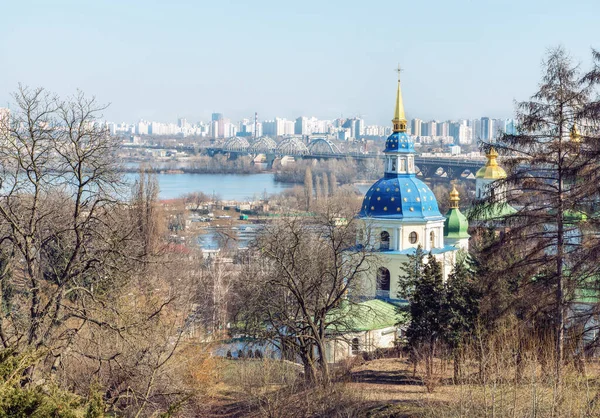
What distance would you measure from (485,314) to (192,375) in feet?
11.3

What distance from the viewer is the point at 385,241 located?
1864cm

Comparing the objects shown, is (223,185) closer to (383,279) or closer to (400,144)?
(400,144)

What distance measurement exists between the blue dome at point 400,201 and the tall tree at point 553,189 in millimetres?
9839

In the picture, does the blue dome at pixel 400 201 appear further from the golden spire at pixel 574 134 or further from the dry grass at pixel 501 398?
the golden spire at pixel 574 134

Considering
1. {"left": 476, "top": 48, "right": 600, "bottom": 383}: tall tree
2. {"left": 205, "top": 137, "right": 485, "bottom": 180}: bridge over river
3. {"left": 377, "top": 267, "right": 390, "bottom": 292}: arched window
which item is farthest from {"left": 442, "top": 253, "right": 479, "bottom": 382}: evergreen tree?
{"left": 205, "top": 137, "right": 485, "bottom": 180}: bridge over river

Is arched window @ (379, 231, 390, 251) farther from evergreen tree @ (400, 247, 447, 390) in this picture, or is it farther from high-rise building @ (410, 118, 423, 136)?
high-rise building @ (410, 118, 423, 136)

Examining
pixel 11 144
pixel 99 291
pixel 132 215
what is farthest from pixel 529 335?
pixel 132 215

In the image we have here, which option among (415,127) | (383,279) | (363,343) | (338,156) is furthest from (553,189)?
(415,127)

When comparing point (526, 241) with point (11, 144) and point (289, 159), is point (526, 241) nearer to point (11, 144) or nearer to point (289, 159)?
Result: point (11, 144)

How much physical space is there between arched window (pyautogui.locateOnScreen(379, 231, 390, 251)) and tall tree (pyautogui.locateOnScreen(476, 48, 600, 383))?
982cm

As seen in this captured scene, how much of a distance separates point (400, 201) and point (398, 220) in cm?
44

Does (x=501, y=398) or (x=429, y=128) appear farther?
(x=429, y=128)

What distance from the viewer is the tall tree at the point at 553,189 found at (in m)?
8.11

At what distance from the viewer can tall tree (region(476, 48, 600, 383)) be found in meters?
8.11
